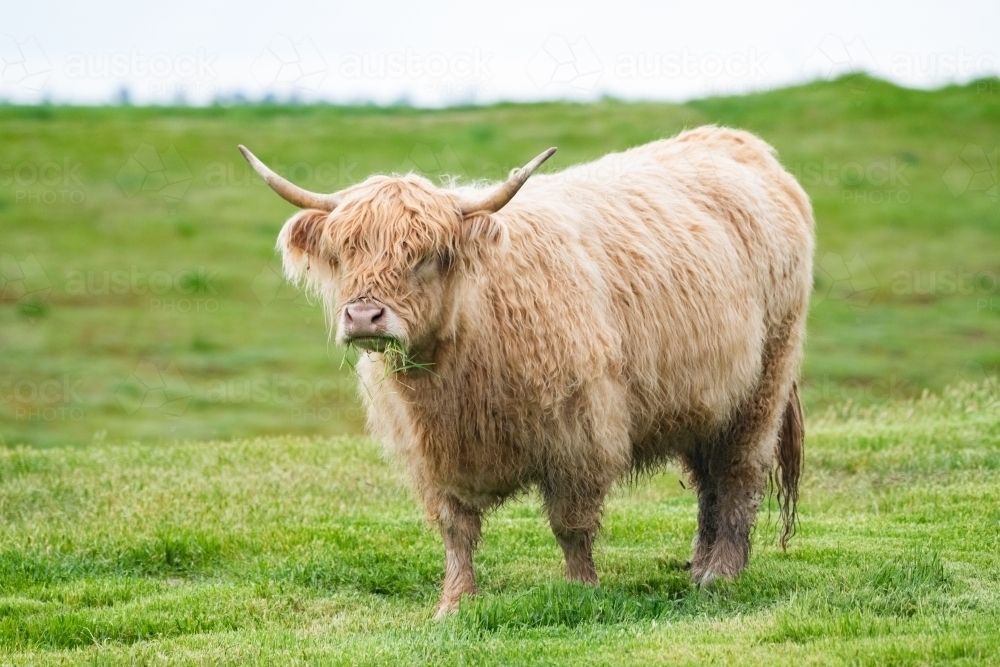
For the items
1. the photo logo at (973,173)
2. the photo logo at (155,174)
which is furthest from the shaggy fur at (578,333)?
the photo logo at (155,174)

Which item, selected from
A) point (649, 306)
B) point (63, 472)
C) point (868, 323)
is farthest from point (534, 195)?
point (868, 323)

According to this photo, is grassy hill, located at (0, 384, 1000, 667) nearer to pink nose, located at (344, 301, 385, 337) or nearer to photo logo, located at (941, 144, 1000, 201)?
pink nose, located at (344, 301, 385, 337)

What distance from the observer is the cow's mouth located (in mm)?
5469

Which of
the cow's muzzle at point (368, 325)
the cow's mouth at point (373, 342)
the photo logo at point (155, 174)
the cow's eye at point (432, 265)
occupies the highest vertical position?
the cow's eye at point (432, 265)

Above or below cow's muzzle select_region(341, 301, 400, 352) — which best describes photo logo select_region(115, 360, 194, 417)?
below

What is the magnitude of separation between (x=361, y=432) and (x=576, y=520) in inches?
417

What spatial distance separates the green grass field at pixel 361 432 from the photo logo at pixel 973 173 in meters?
0.09

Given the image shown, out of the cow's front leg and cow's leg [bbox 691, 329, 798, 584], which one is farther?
cow's leg [bbox 691, 329, 798, 584]

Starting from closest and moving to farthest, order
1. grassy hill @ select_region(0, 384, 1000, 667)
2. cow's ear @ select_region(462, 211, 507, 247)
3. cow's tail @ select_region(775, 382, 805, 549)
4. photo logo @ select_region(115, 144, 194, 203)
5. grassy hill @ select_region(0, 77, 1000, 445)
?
grassy hill @ select_region(0, 384, 1000, 667)
cow's ear @ select_region(462, 211, 507, 247)
cow's tail @ select_region(775, 382, 805, 549)
grassy hill @ select_region(0, 77, 1000, 445)
photo logo @ select_region(115, 144, 194, 203)

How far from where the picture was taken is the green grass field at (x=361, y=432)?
5793 millimetres

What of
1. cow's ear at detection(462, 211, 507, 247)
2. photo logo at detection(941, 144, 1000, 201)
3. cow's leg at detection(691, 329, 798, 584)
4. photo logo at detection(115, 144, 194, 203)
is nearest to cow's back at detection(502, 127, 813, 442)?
cow's leg at detection(691, 329, 798, 584)

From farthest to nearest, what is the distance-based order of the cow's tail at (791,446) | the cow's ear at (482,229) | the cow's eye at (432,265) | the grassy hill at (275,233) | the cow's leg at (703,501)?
the grassy hill at (275,233) → the cow's tail at (791,446) → the cow's leg at (703,501) → the cow's ear at (482,229) → the cow's eye at (432,265)

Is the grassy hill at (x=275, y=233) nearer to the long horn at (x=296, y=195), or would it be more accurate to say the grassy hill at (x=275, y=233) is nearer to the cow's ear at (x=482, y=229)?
the cow's ear at (x=482, y=229)

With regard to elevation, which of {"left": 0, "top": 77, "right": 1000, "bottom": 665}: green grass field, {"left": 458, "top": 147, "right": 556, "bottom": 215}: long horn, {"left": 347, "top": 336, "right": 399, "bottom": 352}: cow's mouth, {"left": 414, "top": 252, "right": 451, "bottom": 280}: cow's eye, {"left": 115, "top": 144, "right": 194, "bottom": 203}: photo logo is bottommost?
{"left": 0, "top": 77, "right": 1000, "bottom": 665}: green grass field
